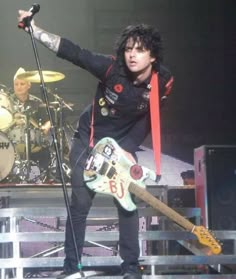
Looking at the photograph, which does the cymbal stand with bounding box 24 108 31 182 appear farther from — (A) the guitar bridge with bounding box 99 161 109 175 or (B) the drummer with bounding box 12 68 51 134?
(A) the guitar bridge with bounding box 99 161 109 175

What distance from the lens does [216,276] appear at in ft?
10.8

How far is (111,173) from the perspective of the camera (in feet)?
9.68

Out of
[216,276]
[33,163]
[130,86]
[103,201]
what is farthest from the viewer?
[33,163]

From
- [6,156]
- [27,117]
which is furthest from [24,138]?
[6,156]

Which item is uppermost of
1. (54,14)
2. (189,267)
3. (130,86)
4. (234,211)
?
(54,14)

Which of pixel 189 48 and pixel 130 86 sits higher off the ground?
pixel 189 48

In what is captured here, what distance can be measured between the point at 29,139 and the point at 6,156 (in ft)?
1.53

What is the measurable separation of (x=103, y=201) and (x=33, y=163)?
1057 mm

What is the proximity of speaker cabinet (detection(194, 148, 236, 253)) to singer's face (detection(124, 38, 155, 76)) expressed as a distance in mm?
1476

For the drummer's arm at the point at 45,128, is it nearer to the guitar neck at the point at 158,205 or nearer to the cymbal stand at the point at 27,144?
the cymbal stand at the point at 27,144

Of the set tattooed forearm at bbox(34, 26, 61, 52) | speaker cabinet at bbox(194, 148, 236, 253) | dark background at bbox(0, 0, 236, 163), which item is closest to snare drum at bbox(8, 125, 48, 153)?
dark background at bbox(0, 0, 236, 163)

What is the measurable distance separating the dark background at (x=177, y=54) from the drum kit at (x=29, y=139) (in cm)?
22

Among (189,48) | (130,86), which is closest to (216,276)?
(130,86)

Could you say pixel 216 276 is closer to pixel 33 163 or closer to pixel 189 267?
pixel 189 267
